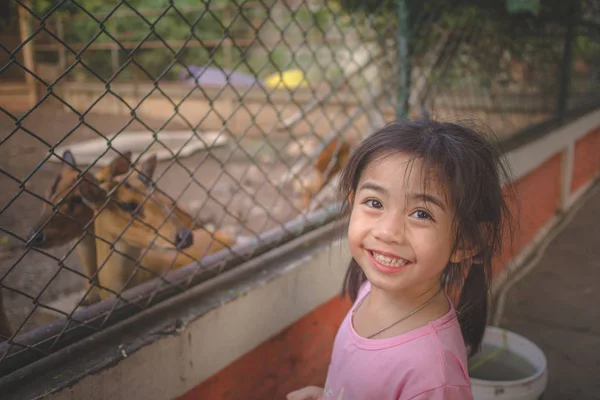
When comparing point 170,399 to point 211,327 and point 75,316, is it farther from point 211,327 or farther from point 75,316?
point 75,316

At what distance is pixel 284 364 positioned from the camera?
2.07 m

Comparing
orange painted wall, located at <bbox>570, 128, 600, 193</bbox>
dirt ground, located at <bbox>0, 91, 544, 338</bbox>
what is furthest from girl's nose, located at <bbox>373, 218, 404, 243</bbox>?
orange painted wall, located at <bbox>570, 128, 600, 193</bbox>

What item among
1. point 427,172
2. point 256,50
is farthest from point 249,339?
point 256,50

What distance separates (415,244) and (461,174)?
0.22 metres

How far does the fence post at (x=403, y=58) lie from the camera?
9.43 ft

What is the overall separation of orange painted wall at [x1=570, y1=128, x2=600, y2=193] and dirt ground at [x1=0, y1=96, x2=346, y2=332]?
3212 mm

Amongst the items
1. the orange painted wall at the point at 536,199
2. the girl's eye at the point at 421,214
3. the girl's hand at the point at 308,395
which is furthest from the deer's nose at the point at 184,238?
the orange painted wall at the point at 536,199

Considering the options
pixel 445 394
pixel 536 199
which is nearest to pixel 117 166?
pixel 445 394

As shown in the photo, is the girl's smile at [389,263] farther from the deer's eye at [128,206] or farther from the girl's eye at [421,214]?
the deer's eye at [128,206]

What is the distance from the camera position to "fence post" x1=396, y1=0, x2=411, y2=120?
9.43ft

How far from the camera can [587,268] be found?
4105 millimetres

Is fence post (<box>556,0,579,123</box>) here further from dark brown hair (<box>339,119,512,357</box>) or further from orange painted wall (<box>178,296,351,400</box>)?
dark brown hair (<box>339,119,512,357</box>)

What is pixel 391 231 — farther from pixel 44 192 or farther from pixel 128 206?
pixel 44 192

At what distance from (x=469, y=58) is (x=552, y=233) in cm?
191
